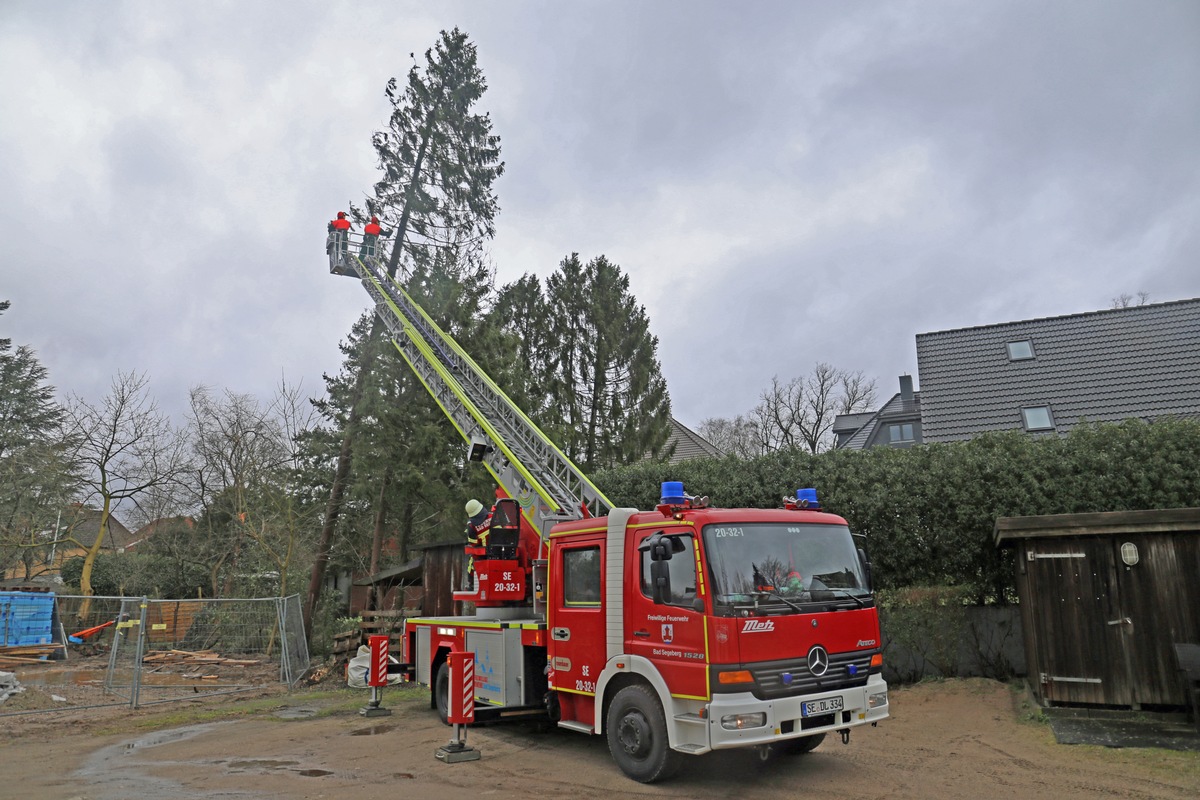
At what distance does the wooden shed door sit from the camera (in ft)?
29.1

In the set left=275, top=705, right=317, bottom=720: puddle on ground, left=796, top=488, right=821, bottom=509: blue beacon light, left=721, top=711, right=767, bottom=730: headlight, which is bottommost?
left=275, top=705, right=317, bottom=720: puddle on ground

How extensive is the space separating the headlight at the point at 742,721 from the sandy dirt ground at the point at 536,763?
76cm

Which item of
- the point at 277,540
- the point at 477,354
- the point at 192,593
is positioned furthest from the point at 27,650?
the point at 477,354

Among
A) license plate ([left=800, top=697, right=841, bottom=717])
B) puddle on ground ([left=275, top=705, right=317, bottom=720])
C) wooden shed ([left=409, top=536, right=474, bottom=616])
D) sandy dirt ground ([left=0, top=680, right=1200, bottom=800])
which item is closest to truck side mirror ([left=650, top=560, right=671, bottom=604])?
license plate ([left=800, top=697, right=841, bottom=717])

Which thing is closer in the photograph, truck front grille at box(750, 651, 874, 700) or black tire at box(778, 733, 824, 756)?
truck front grille at box(750, 651, 874, 700)

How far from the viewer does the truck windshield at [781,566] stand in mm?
6535

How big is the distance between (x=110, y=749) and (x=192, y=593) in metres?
20.5

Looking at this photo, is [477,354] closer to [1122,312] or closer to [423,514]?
[423,514]

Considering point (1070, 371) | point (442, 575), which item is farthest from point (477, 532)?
point (1070, 371)

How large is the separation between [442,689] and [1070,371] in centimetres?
1697

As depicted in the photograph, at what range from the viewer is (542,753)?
8.31m

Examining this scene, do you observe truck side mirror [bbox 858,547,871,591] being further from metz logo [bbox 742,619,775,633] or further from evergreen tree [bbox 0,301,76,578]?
evergreen tree [bbox 0,301,76,578]

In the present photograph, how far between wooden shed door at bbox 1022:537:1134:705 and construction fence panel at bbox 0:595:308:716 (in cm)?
1207

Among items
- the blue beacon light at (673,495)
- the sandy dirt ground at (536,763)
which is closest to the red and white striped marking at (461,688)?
the sandy dirt ground at (536,763)
